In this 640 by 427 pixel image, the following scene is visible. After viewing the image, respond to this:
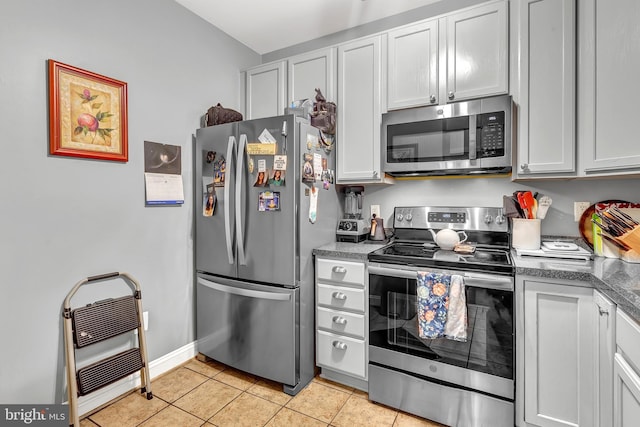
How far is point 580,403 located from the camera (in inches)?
55.7

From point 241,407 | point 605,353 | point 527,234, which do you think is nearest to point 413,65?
A: point 527,234

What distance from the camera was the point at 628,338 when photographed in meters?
1.07

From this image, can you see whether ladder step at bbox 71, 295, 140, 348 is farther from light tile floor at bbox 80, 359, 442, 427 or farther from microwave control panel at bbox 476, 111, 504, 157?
microwave control panel at bbox 476, 111, 504, 157

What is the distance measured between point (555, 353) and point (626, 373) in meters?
0.40

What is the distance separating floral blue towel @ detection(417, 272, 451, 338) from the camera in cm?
163

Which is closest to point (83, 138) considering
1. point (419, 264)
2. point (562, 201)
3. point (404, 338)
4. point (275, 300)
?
point (275, 300)

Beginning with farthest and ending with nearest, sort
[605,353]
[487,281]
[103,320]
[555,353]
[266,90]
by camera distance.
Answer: [266,90] → [103,320] → [487,281] → [555,353] → [605,353]

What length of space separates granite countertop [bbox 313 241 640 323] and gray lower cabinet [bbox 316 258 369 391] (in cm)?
19

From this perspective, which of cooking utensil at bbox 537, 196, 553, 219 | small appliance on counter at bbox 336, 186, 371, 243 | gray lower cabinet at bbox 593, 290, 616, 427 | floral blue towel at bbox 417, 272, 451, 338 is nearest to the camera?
gray lower cabinet at bbox 593, 290, 616, 427

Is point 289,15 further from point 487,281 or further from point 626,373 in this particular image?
point 626,373

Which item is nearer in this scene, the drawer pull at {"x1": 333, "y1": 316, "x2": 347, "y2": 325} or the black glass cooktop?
the black glass cooktop

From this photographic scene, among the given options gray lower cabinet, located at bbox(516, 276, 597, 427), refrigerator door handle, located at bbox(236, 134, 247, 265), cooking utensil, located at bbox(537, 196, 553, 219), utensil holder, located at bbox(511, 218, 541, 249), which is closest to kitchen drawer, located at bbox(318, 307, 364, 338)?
refrigerator door handle, located at bbox(236, 134, 247, 265)

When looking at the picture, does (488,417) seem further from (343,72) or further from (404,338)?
(343,72)

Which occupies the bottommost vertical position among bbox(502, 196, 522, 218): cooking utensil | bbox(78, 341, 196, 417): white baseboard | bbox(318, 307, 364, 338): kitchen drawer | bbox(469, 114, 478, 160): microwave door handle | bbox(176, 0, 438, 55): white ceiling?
bbox(78, 341, 196, 417): white baseboard
